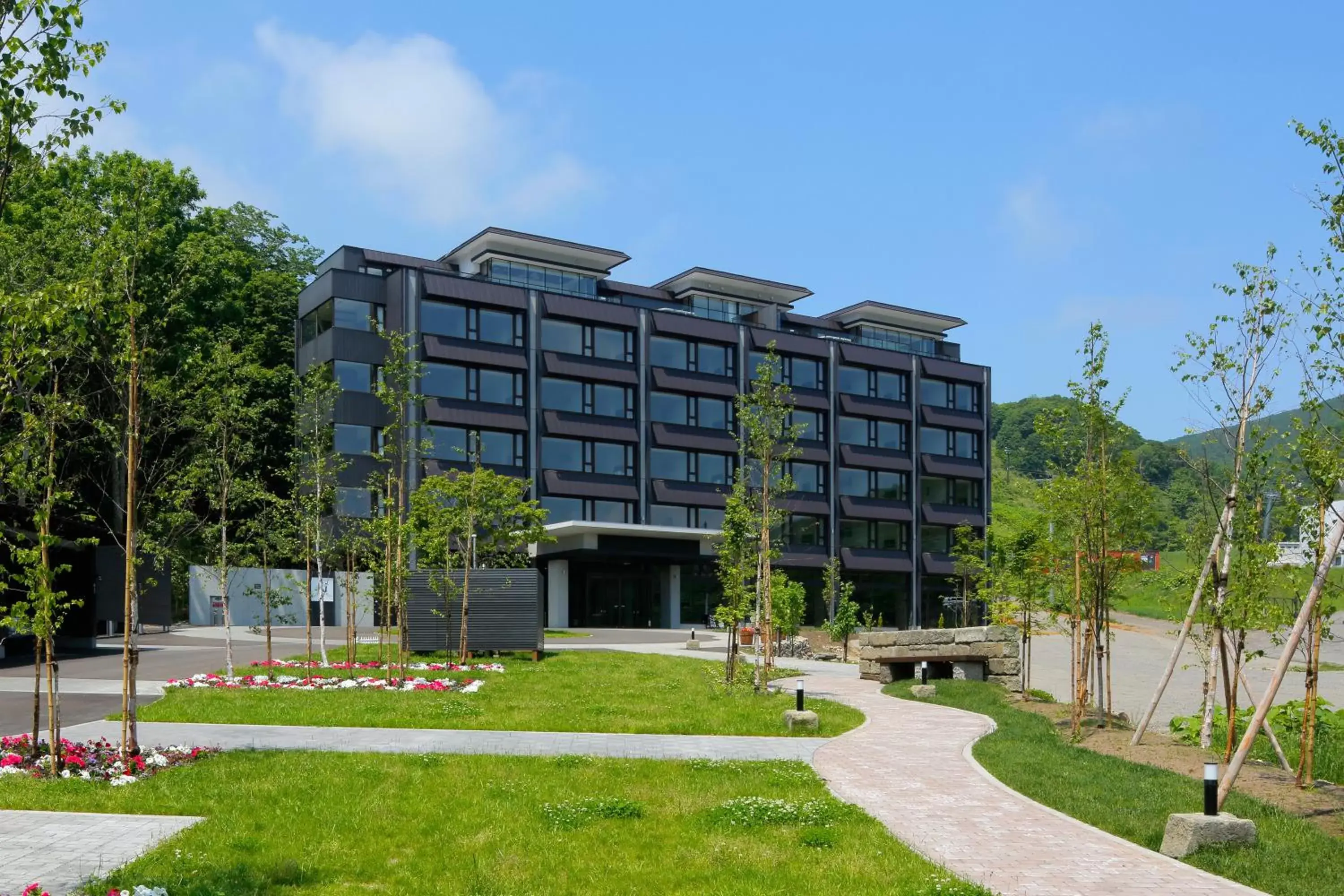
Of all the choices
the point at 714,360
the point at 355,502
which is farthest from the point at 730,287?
the point at 355,502

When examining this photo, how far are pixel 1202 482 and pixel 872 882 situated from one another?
10766mm

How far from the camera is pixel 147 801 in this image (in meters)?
11.7

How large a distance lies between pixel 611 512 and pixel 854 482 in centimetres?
2022

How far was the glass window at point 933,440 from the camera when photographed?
88312 millimetres

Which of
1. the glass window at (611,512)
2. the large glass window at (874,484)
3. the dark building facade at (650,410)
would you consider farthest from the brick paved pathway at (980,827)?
the large glass window at (874,484)

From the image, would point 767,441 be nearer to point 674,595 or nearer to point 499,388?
point 499,388

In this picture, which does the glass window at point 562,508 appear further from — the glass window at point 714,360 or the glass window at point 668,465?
the glass window at point 714,360

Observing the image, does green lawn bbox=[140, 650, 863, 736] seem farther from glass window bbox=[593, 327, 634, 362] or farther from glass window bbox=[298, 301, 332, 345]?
glass window bbox=[593, 327, 634, 362]

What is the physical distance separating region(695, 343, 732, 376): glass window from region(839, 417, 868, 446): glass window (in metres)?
10.4

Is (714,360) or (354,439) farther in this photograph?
(714,360)

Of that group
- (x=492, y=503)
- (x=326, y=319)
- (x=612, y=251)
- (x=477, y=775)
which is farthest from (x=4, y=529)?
(x=612, y=251)

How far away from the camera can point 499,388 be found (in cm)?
6875

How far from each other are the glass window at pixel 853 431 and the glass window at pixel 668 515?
1471 centimetres

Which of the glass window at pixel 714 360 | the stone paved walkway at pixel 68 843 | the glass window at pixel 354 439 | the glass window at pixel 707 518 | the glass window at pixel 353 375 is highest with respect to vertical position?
the glass window at pixel 714 360
